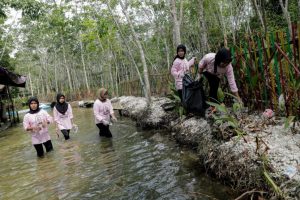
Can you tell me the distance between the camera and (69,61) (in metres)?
50.5

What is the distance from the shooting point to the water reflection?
4672mm

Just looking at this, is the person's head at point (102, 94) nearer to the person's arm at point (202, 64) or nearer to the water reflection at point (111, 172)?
the water reflection at point (111, 172)

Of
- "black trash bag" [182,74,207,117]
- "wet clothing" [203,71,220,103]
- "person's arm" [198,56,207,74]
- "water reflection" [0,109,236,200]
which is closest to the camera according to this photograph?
"water reflection" [0,109,236,200]

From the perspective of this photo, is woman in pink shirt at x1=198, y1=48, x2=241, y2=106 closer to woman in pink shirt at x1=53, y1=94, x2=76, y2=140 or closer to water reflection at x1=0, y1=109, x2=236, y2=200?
water reflection at x1=0, y1=109, x2=236, y2=200

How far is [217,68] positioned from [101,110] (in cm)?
387

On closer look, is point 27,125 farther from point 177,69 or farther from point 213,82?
point 213,82

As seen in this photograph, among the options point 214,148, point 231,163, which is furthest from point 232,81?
point 231,163

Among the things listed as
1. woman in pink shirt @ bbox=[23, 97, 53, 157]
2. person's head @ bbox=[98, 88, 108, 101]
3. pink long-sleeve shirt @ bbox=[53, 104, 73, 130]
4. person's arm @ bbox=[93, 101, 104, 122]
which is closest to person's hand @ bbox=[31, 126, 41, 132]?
woman in pink shirt @ bbox=[23, 97, 53, 157]

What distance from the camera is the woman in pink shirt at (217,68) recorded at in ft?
18.0

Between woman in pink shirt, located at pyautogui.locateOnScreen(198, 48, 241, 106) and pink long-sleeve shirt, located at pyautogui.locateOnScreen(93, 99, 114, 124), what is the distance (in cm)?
323

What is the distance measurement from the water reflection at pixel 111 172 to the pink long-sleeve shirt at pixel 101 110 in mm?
651

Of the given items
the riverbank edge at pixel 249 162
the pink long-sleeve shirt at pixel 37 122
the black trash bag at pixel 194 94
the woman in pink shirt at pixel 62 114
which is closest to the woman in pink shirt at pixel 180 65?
the black trash bag at pixel 194 94

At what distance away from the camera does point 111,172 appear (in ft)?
19.1

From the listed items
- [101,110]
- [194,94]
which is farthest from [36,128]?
[194,94]
